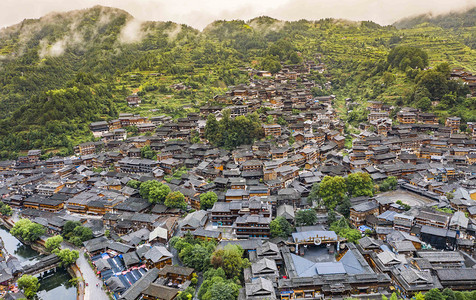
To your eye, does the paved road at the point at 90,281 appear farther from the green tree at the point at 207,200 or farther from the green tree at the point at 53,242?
the green tree at the point at 207,200

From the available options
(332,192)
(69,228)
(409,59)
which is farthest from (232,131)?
(409,59)

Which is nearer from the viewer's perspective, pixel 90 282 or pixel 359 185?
pixel 90 282

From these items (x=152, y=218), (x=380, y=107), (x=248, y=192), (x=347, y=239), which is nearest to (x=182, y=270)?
(x=152, y=218)

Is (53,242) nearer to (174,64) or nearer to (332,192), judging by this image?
(332,192)

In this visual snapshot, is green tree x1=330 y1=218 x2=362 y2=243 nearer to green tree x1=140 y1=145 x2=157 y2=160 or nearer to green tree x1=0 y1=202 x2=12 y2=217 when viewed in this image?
green tree x1=140 y1=145 x2=157 y2=160

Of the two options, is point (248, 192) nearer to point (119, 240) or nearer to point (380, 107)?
point (119, 240)

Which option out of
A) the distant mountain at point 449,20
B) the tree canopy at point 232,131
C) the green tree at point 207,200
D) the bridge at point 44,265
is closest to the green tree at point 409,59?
the tree canopy at point 232,131
